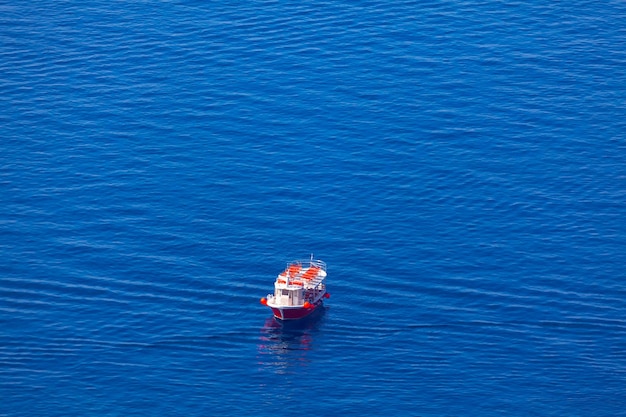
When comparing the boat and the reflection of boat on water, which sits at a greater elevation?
the boat

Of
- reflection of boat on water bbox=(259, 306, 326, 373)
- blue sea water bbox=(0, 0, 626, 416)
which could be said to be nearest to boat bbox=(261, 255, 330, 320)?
reflection of boat on water bbox=(259, 306, 326, 373)

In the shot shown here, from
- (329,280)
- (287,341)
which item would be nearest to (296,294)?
(287,341)

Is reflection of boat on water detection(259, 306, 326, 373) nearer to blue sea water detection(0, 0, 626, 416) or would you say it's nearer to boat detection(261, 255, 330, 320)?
blue sea water detection(0, 0, 626, 416)

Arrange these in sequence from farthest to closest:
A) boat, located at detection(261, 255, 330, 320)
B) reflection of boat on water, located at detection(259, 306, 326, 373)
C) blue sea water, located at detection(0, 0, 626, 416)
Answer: boat, located at detection(261, 255, 330, 320) → reflection of boat on water, located at detection(259, 306, 326, 373) → blue sea water, located at detection(0, 0, 626, 416)

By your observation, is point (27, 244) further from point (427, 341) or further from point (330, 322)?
point (427, 341)

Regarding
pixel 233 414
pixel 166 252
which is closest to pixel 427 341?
pixel 233 414

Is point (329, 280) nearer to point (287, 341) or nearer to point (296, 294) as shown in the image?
point (296, 294)
